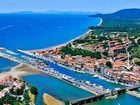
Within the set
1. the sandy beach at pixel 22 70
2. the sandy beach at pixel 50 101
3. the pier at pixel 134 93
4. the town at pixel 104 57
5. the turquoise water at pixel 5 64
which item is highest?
the sandy beach at pixel 50 101

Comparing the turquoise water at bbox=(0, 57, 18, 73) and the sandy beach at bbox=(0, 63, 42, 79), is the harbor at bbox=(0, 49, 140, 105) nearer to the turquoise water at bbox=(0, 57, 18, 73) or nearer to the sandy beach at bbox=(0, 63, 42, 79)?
the sandy beach at bbox=(0, 63, 42, 79)

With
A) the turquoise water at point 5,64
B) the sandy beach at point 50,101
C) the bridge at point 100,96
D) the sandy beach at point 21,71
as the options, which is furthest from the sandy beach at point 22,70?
the bridge at point 100,96

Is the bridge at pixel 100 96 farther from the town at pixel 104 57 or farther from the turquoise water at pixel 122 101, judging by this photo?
the town at pixel 104 57

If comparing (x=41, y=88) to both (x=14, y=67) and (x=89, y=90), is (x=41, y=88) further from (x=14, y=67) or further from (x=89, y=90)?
(x=14, y=67)

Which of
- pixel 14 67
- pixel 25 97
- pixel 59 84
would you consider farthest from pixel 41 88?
pixel 14 67

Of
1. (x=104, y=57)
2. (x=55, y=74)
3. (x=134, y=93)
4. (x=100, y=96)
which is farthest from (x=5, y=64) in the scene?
(x=134, y=93)
